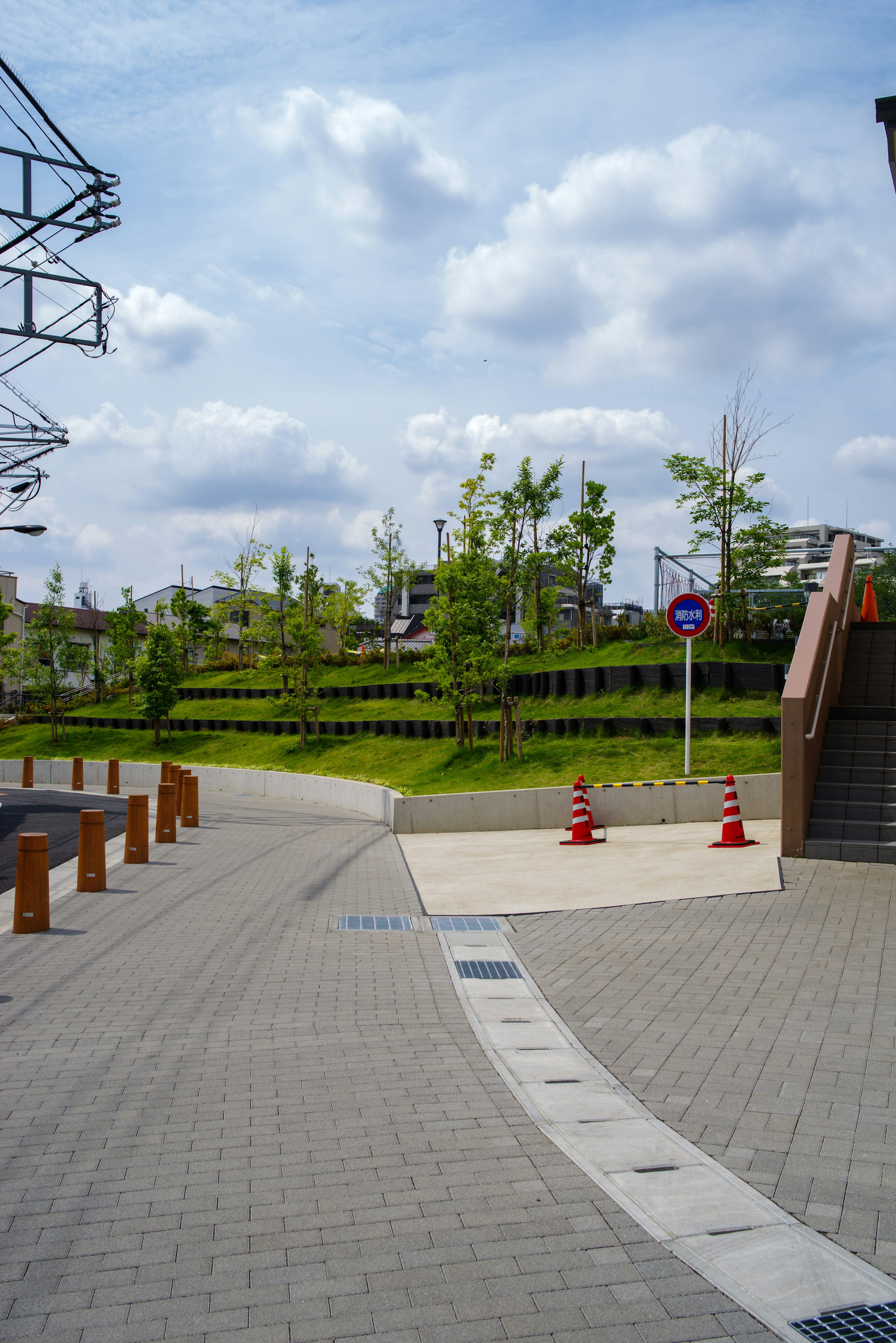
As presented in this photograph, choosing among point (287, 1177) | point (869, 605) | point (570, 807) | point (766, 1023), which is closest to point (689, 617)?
point (570, 807)

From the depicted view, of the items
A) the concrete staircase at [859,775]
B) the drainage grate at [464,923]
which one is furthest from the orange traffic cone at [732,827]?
the drainage grate at [464,923]

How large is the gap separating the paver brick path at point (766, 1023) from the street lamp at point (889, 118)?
6.69 m

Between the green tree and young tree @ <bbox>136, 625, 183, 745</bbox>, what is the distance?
5307 mm

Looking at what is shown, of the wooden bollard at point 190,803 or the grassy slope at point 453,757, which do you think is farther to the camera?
the wooden bollard at point 190,803

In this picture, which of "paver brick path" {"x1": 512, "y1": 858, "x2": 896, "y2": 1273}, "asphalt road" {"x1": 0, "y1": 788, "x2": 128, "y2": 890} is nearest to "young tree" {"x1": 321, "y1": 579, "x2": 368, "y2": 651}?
"asphalt road" {"x1": 0, "y1": 788, "x2": 128, "y2": 890}

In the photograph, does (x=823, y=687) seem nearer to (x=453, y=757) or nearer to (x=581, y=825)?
(x=581, y=825)

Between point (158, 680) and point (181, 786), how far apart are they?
853 inches

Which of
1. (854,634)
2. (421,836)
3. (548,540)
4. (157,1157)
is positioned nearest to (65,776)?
(548,540)

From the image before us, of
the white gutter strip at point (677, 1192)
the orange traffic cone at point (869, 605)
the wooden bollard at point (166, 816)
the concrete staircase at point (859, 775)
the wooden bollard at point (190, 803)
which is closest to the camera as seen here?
the white gutter strip at point (677, 1192)

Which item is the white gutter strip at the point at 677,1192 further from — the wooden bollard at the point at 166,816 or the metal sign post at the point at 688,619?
the metal sign post at the point at 688,619

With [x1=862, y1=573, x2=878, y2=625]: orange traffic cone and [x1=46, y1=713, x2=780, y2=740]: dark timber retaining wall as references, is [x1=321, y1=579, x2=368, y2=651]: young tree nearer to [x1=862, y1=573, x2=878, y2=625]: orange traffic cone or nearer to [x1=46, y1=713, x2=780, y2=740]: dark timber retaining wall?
[x1=46, y1=713, x2=780, y2=740]: dark timber retaining wall

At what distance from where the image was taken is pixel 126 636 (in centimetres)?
5381

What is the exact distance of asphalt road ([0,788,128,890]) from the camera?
14.2 meters

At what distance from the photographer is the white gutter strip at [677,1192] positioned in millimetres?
3514
